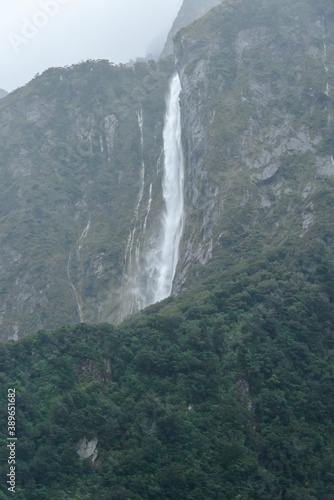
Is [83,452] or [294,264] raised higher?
[83,452]

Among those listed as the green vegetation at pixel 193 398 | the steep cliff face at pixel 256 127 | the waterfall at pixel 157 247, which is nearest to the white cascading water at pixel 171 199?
the waterfall at pixel 157 247

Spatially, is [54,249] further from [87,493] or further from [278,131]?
[87,493]

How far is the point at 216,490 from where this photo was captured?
27.2 metres

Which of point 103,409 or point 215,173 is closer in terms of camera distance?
point 103,409

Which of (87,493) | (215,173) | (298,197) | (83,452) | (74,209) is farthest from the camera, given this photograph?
(74,209)

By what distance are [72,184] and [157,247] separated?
11.4 meters

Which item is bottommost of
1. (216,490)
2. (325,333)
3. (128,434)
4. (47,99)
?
(325,333)

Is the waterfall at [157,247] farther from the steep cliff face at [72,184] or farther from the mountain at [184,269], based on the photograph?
the steep cliff face at [72,184]

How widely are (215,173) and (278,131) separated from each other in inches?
238

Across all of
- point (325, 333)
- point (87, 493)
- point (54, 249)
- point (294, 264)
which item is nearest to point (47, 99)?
point (54, 249)

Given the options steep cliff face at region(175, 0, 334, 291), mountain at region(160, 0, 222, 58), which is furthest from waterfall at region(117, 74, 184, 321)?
mountain at region(160, 0, 222, 58)

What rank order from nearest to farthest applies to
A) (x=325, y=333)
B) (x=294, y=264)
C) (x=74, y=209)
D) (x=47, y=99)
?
(x=325, y=333) → (x=294, y=264) → (x=74, y=209) → (x=47, y=99)

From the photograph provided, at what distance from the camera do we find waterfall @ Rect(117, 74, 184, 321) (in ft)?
165

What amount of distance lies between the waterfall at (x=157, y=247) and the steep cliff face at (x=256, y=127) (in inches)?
63.0
